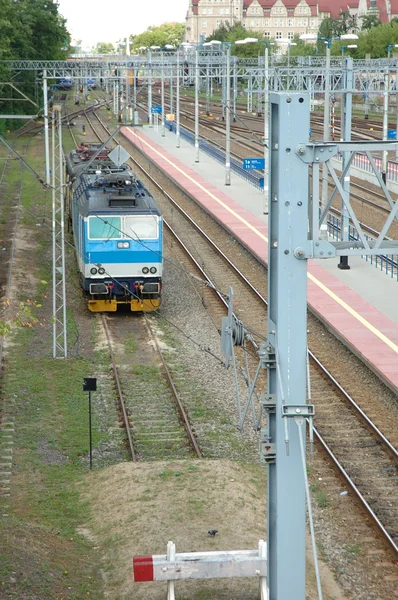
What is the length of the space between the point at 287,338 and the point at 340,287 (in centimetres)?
1886

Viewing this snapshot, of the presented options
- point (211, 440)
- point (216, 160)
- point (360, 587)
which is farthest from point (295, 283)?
point (216, 160)

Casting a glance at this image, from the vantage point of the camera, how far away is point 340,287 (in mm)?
28250

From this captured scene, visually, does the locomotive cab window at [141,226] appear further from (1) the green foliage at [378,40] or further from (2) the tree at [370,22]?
(2) the tree at [370,22]

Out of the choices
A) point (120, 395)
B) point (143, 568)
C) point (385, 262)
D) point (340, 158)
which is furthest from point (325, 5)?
point (143, 568)

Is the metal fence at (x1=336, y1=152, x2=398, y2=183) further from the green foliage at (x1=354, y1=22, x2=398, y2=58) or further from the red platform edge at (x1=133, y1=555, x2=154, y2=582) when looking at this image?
the red platform edge at (x1=133, y1=555, x2=154, y2=582)

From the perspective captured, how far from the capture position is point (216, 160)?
5906cm

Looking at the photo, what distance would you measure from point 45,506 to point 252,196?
31853 millimetres

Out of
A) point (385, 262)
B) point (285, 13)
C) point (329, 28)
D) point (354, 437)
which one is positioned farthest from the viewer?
point (285, 13)

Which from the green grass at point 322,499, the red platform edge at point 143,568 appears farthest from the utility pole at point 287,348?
the green grass at point 322,499

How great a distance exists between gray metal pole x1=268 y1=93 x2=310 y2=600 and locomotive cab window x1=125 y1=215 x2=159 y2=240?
51.3 ft

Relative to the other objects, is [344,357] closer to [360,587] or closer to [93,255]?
[93,255]

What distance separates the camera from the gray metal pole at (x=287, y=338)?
934 cm

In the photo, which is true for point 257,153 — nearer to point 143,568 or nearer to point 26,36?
point 26,36

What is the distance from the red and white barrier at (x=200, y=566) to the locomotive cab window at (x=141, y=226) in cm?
1464
